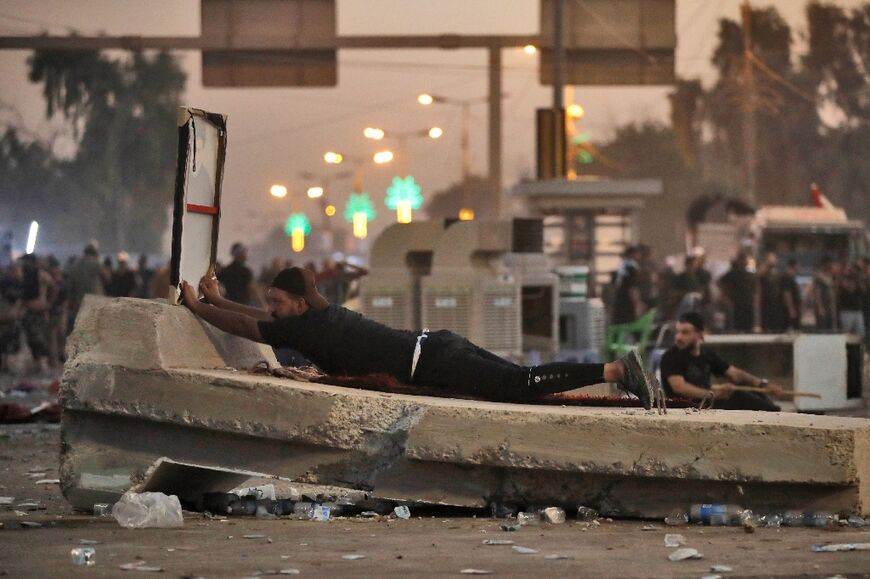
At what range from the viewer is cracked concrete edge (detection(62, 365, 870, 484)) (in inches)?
352

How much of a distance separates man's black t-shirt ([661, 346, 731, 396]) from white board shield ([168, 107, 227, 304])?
13.4 feet

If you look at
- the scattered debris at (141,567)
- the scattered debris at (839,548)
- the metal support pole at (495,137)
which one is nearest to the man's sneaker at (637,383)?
the scattered debris at (839,548)

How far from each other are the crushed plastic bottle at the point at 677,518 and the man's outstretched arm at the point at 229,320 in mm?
2520

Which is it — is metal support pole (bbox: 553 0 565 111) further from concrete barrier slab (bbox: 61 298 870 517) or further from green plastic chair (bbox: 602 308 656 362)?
concrete barrier slab (bbox: 61 298 870 517)

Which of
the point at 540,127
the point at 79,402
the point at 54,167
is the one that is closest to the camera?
the point at 79,402

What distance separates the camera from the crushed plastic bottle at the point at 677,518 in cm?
909

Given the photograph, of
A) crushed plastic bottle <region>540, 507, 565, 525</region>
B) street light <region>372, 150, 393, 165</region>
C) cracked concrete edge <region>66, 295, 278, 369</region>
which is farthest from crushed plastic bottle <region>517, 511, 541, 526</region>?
street light <region>372, 150, 393, 165</region>

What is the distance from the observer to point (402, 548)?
8.16 m

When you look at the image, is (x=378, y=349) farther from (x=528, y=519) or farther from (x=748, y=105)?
(x=748, y=105)

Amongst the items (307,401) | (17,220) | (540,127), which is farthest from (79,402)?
(17,220)

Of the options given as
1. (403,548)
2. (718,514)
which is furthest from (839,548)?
(403,548)

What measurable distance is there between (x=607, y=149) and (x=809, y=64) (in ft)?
127

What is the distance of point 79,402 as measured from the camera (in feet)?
32.1

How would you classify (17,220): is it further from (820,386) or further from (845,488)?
(845,488)
